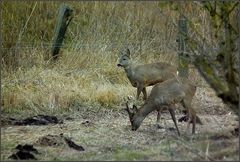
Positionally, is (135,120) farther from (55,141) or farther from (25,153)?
(25,153)

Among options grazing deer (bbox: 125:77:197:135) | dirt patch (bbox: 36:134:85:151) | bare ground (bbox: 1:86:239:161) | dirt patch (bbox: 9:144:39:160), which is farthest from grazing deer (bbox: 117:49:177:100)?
dirt patch (bbox: 9:144:39:160)

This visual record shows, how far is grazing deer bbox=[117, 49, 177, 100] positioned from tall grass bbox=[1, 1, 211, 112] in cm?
30

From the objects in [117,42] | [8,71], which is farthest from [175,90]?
[117,42]

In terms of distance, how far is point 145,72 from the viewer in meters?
11.0

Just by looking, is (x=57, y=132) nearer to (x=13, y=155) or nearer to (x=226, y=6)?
(x=13, y=155)

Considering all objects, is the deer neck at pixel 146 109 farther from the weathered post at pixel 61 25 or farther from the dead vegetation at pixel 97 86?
the weathered post at pixel 61 25

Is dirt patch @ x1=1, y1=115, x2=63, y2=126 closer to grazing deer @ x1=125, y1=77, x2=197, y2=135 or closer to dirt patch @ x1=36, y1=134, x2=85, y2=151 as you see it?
grazing deer @ x1=125, y1=77, x2=197, y2=135

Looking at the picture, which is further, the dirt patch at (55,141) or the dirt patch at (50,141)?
the dirt patch at (50,141)

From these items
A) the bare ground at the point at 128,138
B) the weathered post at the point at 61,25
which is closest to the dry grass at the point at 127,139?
the bare ground at the point at 128,138

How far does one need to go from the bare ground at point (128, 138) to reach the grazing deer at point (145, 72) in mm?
825

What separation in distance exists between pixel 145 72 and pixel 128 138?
10.6ft

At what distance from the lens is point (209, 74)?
6.35 meters

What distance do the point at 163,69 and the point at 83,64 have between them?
2.22 m

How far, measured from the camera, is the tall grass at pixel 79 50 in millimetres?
10445
